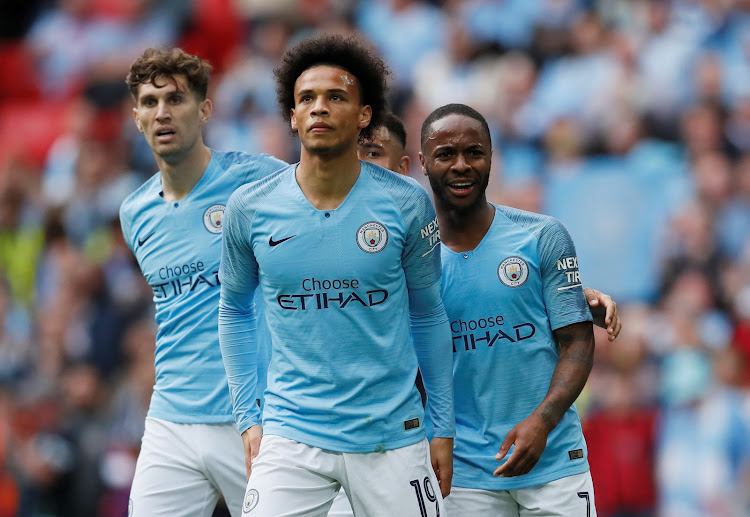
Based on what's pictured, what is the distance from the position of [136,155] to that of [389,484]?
31.4 feet

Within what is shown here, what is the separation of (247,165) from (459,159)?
1.28 m

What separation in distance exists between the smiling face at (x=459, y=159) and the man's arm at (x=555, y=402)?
75 centimetres

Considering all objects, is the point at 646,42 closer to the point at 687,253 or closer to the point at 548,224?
the point at 687,253

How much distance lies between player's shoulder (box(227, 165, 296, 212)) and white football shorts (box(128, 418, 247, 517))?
135cm

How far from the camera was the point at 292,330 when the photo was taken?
189 inches

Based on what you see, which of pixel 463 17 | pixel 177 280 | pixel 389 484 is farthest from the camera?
pixel 463 17

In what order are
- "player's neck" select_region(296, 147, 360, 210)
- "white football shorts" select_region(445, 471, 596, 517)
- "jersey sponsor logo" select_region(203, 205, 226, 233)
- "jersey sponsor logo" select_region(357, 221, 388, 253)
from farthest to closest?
"jersey sponsor logo" select_region(203, 205, 226, 233) → "white football shorts" select_region(445, 471, 596, 517) → "player's neck" select_region(296, 147, 360, 210) → "jersey sponsor logo" select_region(357, 221, 388, 253)

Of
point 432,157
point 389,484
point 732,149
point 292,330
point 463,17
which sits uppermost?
point 463,17

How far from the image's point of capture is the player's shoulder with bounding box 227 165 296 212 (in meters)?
4.93

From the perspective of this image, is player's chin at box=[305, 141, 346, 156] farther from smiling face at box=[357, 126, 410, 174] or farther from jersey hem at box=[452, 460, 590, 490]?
jersey hem at box=[452, 460, 590, 490]

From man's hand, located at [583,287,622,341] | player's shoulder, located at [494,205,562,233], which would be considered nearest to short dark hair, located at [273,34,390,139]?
player's shoulder, located at [494,205,562,233]

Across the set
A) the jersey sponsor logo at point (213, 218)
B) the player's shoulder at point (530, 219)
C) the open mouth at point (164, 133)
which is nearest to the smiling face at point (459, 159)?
the player's shoulder at point (530, 219)

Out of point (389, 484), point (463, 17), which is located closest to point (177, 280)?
point (389, 484)

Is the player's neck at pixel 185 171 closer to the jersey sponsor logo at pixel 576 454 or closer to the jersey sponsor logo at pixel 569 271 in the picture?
the jersey sponsor logo at pixel 569 271
